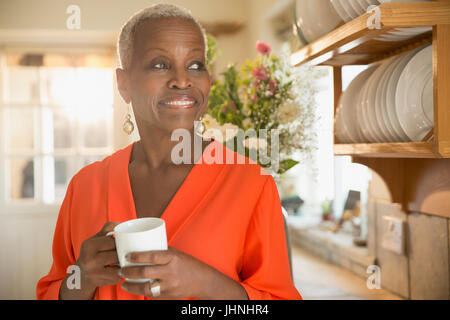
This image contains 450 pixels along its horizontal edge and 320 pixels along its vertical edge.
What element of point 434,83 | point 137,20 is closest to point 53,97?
point 137,20

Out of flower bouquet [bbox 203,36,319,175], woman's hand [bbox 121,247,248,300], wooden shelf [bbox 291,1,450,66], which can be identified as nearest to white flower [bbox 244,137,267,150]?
flower bouquet [bbox 203,36,319,175]

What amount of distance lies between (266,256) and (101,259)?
260mm

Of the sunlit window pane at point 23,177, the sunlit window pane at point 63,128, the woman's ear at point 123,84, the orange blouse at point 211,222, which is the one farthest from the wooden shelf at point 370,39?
the sunlit window pane at point 23,177

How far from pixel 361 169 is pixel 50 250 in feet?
3.87

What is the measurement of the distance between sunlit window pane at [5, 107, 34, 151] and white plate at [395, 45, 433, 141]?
768 mm

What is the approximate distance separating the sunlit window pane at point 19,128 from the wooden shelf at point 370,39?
2.07 ft

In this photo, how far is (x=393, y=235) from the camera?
1228mm

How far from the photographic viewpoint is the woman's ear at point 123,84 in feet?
2.33

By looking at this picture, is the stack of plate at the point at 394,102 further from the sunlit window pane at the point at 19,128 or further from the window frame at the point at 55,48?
the sunlit window pane at the point at 19,128

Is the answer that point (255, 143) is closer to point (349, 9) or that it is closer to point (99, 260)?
point (349, 9)

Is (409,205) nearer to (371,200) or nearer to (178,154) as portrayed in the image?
(371,200)

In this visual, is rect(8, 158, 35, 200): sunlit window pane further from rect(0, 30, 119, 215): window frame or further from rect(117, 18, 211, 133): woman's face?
rect(117, 18, 211, 133): woman's face
